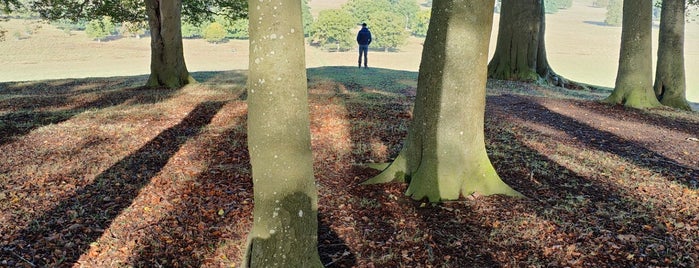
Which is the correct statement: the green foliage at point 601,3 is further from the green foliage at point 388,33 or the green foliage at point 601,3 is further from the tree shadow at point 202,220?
the tree shadow at point 202,220

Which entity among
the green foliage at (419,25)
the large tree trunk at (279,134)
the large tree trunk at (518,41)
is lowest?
the large tree trunk at (279,134)

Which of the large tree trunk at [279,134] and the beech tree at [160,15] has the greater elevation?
the beech tree at [160,15]

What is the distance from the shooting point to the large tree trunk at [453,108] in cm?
585

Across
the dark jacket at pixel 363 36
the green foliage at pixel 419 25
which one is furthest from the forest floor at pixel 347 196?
the green foliage at pixel 419 25

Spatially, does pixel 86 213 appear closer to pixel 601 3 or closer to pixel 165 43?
pixel 165 43

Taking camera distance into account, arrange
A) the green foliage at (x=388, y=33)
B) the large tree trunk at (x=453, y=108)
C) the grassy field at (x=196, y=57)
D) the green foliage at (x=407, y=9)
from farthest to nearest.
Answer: the green foliage at (x=407, y=9) → the green foliage at (x=388, y=33) → the grassy field at (x=196, y=57) → the large tree trunk at (x=453, y=108)

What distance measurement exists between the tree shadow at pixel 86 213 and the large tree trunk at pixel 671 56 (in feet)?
48.7

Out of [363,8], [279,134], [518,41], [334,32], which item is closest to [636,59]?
[518,41]

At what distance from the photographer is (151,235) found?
16.8 feet

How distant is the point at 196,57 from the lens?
66188 mm

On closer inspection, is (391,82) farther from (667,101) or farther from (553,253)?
(553,253)

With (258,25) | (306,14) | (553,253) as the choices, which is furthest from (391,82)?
(306,14)

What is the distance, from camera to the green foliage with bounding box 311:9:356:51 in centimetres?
9681

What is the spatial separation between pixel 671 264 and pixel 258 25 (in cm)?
449
